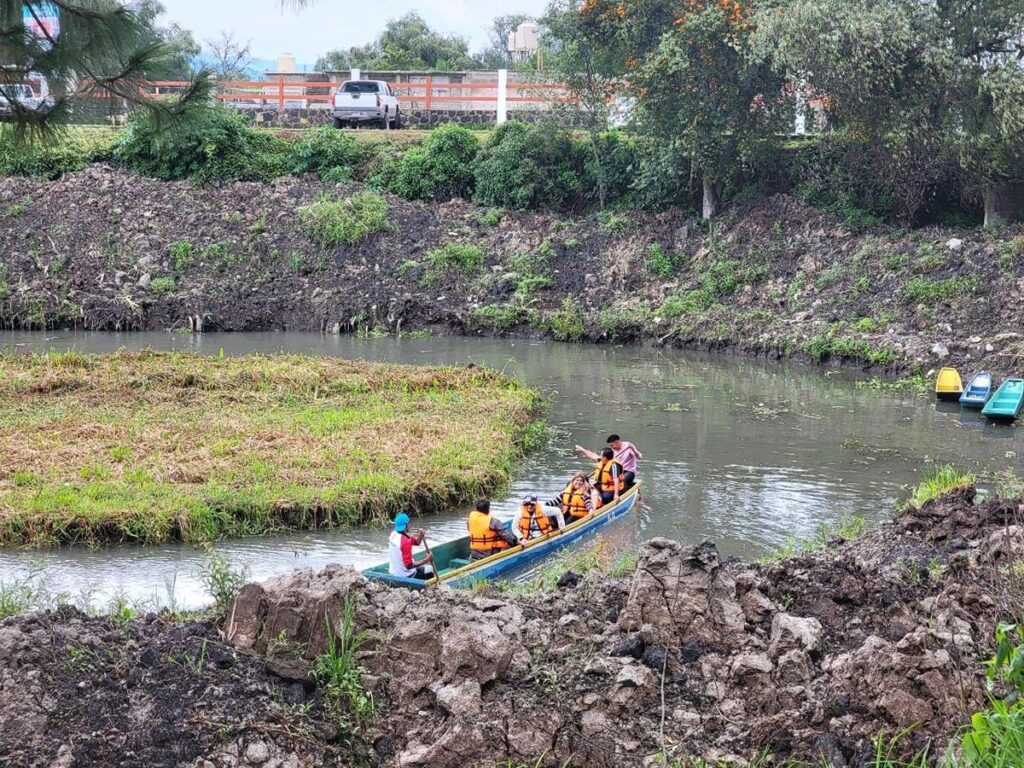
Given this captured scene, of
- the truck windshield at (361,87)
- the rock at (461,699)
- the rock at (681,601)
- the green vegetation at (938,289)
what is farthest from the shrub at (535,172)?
the rock at (461,699)

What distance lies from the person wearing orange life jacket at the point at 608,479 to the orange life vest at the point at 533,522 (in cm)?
193

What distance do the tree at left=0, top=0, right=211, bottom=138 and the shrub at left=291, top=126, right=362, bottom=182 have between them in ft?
94.4

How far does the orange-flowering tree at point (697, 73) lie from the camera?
30.7m

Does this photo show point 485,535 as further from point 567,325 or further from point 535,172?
point 535,172

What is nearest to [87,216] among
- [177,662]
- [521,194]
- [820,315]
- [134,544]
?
[521,194]

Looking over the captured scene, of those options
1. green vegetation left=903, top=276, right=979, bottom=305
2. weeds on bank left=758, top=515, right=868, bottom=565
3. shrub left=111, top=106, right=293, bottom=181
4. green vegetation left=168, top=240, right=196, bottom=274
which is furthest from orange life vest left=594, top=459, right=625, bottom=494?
shrub left=111, top=106, right=293, bottom=181

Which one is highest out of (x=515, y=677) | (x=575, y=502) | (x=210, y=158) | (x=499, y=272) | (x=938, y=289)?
(x=210, y=158)

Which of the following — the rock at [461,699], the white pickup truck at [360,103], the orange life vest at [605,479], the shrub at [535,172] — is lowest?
the orange life vest at [605,479]

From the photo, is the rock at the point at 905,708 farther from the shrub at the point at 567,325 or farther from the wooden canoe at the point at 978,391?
the shrub at the point at 567,325

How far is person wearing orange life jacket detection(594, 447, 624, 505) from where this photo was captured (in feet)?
49.3

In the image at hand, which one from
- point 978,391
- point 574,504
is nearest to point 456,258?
point 978,391

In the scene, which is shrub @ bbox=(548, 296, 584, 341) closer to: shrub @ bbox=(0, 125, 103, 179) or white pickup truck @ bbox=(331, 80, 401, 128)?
white pickup truck @ bbox=(331, 80, 401, 128)

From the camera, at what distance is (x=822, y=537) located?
13.6m

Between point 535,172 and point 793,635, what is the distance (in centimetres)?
2949
